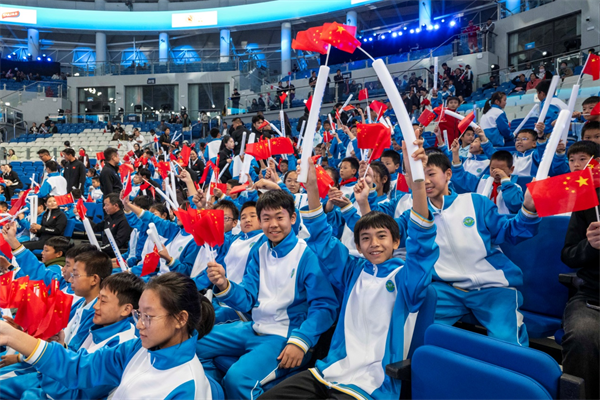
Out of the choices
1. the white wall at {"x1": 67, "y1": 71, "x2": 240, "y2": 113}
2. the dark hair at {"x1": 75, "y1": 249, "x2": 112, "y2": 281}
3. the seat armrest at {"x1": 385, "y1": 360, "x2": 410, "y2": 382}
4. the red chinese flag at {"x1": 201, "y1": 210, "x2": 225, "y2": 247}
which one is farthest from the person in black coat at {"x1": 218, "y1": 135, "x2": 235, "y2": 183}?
the white wall at {"x1": 67, "y1": 71, "x2": 240, "y2": 113}

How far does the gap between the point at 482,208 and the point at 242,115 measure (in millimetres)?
14278

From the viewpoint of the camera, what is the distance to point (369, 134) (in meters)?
2.55

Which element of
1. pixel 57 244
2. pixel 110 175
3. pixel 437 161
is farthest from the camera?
pixel 110 175

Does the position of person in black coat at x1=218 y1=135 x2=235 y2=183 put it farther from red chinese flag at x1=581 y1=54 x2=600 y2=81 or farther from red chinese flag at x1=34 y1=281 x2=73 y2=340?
red chinese flag at x1=34 y1=281 x2=73 y2=340

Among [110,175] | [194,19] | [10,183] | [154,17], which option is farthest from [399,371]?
[154,17]

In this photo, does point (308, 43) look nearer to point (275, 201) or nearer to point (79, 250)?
point (275, 201)

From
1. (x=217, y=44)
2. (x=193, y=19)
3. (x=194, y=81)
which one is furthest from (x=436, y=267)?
(x=217, y=44)

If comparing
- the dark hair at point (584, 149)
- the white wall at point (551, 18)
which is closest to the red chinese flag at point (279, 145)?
the dark hair at point (584, 149)

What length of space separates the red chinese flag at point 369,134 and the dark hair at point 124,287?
54.3 inches

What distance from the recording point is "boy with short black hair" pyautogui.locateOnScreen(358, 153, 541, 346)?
2.39m

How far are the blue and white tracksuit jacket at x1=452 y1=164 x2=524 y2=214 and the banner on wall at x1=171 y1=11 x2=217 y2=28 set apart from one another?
810 inches

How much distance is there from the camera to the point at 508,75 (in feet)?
37.8

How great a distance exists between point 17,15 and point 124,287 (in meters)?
25.7

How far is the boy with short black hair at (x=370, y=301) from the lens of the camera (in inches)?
78.7
